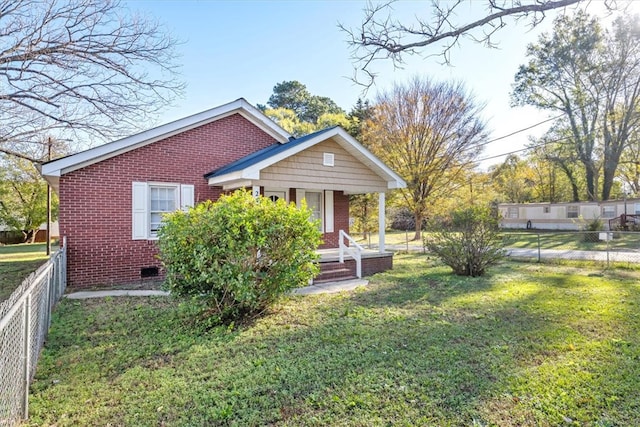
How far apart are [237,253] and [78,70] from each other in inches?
352

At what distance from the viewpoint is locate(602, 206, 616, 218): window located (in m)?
26.4

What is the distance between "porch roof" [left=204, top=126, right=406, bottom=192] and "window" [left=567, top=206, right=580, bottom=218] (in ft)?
82.0

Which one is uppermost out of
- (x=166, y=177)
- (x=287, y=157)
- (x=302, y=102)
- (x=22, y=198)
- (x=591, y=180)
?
(x=302, y=102)

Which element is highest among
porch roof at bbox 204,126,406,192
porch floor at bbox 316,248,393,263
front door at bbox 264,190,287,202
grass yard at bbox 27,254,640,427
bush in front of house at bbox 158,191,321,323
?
porch roof at bbox 204,126,406,192

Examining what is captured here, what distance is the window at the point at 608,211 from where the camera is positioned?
26.4 meters

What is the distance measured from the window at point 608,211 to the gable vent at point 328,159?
2638 cm

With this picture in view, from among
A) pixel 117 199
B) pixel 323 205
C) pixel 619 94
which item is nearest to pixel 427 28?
pixel 323 205

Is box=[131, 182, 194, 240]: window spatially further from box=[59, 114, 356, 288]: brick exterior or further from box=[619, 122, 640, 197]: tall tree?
box=[619, 122, 640, 197]: tall tree

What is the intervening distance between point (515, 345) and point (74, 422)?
4607 millimetres

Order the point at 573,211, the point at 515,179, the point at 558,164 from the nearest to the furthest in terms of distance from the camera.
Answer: the point at 573,211
the point at 558,164
the point at 515,179

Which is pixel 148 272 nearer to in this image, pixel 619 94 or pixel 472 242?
pixel 472 242

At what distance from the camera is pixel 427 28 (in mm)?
6492

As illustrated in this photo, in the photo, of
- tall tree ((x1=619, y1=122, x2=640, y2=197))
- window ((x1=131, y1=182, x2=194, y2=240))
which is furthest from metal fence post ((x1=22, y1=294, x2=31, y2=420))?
tall tree ((x1=619, y1=122, x2=640, y2=197))

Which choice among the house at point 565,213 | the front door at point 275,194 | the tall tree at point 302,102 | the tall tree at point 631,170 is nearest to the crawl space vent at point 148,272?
the front door at point 275,194
